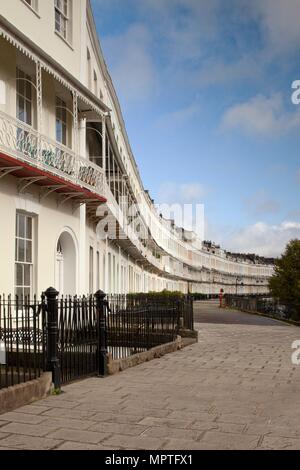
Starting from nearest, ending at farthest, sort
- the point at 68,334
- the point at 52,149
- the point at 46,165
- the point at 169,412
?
1. the point at 169,412
2. the point at 68,334
3. the point at 46,165
4. the point at 52,149

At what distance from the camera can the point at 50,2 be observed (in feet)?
46.5

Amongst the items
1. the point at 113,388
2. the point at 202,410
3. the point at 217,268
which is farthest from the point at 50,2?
the point at 217,268

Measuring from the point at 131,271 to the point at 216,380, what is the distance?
87.3 ft

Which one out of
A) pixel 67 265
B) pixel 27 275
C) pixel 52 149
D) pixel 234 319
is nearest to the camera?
pixel 27 275

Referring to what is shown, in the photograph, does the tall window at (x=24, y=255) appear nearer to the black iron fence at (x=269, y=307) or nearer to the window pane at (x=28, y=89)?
the window pane at (x=28, y=89)

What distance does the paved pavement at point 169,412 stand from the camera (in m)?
5.40

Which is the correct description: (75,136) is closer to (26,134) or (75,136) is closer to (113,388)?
(26,134)

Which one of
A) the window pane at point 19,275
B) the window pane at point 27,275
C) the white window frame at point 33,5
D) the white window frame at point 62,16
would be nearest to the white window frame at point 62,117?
the white window frame at point 62,16

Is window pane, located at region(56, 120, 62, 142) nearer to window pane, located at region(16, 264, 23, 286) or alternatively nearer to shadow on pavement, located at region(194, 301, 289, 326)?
window pane, located at region(16, 264, 23, 286)

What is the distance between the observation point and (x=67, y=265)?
1577 cm

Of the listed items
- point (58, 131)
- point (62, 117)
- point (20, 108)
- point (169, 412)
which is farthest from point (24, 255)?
point (169, 412)

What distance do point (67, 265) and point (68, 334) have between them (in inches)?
287

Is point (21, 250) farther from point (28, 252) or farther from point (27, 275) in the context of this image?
point (27, 275)

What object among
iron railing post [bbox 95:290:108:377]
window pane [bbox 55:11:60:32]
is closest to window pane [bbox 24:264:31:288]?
iron railing post [bbox 95:290:108:377]
